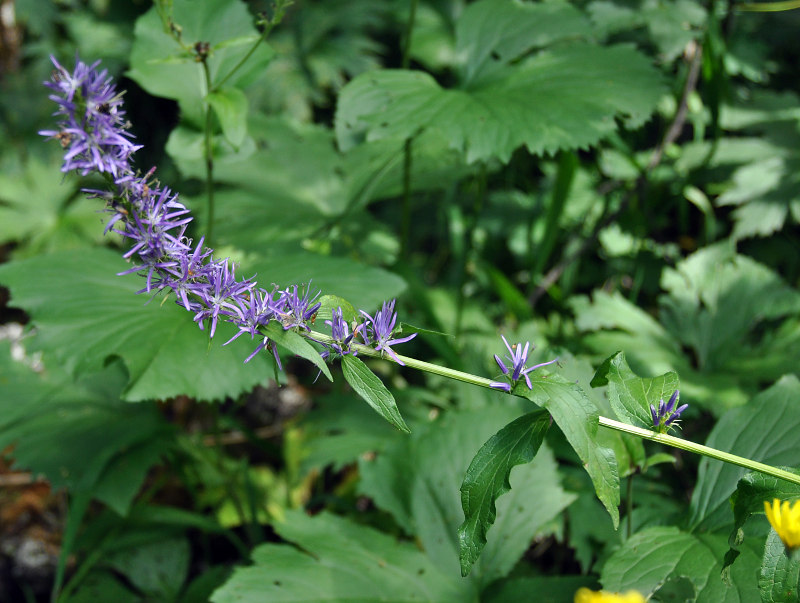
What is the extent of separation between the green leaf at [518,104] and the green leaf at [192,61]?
12.0 inches

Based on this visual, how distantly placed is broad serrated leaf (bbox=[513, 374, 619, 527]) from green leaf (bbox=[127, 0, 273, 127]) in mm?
1222

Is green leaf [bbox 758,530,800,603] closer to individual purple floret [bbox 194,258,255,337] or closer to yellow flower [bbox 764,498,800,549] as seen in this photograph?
yellow flower [bbox 764,498,800,549]

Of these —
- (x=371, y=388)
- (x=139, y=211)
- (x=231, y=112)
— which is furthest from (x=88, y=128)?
(x=231, y=112)

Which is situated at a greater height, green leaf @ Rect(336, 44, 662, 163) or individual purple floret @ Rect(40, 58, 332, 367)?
individual purple floret @ Rect(40, 58, 332, 367)

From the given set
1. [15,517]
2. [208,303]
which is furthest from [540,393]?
[15,517]

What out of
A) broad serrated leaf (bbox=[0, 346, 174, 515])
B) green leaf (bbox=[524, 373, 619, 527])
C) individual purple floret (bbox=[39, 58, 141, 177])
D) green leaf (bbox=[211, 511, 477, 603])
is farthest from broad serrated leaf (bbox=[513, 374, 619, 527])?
broad serrated leaf (bbox=[0, 346, 174, 515])

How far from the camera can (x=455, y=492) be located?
5.56 ft

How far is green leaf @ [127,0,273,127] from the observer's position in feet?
5.89

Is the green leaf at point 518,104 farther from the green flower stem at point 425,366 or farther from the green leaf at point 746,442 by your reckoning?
the green flower stem at point 425,366

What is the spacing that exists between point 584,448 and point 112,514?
1865 mm

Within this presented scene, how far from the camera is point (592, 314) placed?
7.77 feet

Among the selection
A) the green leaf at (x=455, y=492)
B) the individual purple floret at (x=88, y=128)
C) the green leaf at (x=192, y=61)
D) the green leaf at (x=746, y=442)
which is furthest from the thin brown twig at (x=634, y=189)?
the individual purple floret at (x=88, y=128)

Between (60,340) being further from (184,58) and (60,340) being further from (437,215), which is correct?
(437,215)

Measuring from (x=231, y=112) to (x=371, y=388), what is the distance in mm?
841
